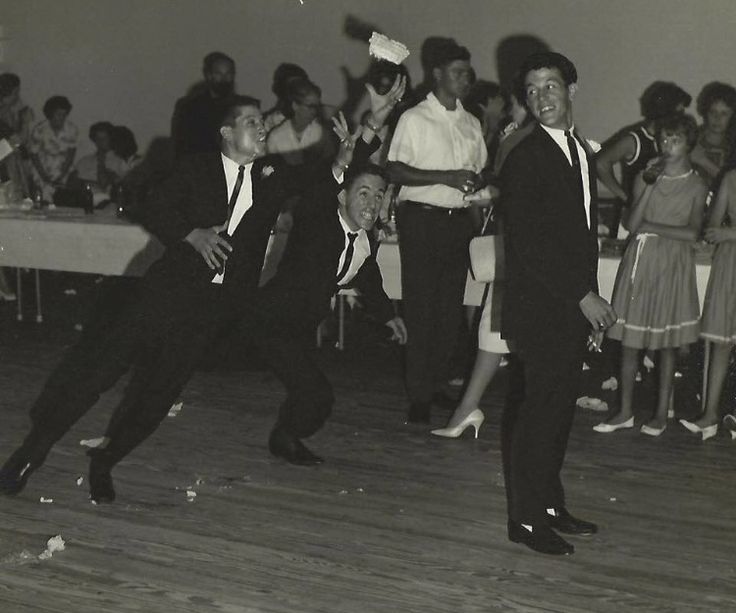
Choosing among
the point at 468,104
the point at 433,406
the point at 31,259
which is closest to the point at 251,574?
the point at 433,406

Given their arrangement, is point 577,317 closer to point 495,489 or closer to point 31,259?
point 495,489

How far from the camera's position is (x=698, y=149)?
6.33 metres

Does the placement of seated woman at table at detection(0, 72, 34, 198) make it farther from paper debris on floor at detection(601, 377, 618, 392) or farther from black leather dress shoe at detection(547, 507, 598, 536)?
black leather dress shoe at detection(547, 507, 598, 536)

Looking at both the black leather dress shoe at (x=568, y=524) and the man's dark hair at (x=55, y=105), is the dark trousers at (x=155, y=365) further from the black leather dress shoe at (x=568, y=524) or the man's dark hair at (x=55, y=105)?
the man's dark hair at (x=55, y=105)

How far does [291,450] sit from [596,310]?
5.10 ft

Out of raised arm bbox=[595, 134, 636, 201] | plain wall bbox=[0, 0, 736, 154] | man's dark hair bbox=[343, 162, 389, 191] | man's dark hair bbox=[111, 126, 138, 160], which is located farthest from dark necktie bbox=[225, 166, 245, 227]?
man's dark hair bbox=[111, 126, 138, 160]

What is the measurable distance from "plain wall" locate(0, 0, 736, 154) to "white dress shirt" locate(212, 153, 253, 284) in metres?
4.81

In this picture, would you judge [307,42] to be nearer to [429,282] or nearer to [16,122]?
[16,122]

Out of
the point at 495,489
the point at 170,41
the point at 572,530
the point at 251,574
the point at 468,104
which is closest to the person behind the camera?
the point at 251,574

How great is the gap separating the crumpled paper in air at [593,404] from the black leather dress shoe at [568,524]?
1633 millimetres

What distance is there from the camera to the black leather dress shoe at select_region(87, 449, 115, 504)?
405cm

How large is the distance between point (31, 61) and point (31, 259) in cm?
457

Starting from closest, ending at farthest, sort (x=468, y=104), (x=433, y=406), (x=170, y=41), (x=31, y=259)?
1. (x=433, y=406)
2. (x=31, y=259)
3. (x=468, y=104)
4. (x=170, y=41)

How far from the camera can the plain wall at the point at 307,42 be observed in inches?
320
